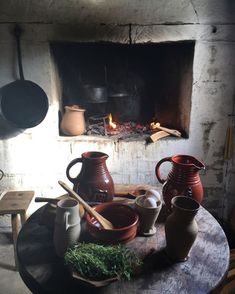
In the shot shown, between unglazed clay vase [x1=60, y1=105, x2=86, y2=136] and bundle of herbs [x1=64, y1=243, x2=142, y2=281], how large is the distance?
1.58 m

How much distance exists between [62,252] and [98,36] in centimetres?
175

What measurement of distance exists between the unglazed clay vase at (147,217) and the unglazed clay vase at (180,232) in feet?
0.45

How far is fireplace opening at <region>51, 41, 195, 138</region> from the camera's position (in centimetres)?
283

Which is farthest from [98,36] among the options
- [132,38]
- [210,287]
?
[210,287]

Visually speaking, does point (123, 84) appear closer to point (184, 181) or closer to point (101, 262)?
point (184, 181)

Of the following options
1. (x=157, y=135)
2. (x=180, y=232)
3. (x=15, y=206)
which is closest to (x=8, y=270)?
(x=15, y=206)

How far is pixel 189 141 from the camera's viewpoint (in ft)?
8.54

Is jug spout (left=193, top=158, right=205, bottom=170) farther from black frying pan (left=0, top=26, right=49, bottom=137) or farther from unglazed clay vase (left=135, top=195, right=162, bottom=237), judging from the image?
black frying pan (left=0, top=26, right=49, bottom=137)

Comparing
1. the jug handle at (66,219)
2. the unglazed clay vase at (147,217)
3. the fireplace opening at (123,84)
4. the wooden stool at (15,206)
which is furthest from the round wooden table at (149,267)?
the fireplace opening at (123,84)

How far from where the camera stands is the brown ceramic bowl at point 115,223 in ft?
4.02

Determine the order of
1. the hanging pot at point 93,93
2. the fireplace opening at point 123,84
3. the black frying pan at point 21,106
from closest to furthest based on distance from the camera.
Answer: the black frying pan at point 21,106 → the hanging pot at point 93,93 → the fireplace opening at point 123,84

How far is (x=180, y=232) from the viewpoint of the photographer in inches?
45.3

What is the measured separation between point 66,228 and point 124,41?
170 centimetres

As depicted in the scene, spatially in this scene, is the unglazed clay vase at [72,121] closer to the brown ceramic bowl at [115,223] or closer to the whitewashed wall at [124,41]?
the whitewashed wall at [124,41]
